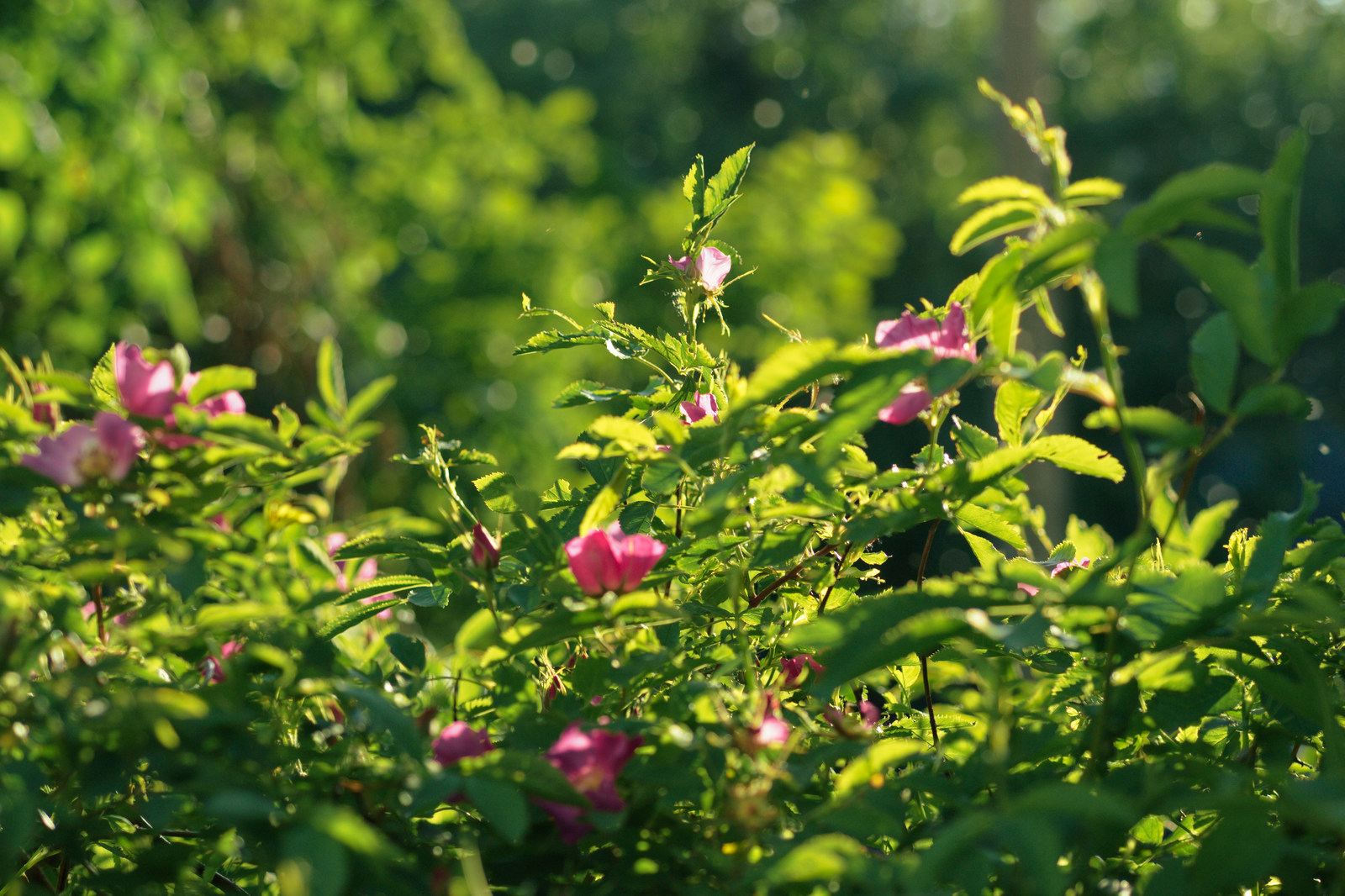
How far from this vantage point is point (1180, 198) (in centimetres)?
55

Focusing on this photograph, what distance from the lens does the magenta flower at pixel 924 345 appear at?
0.70 metres

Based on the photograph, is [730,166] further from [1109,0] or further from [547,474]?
[1109,0]

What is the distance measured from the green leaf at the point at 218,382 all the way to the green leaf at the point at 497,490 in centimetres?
19

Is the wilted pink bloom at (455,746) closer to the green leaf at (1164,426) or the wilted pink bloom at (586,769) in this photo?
the wilted pink bloom at (586,769)

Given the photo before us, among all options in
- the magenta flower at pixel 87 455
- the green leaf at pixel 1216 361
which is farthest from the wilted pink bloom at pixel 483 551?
the green leaf at pixel 1216 361

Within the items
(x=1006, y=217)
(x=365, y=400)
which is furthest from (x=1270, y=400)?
(x=365, y=400)

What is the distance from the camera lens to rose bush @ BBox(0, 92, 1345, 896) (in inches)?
21.7

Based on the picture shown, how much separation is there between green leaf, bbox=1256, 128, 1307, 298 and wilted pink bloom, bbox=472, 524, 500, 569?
494 millimetres

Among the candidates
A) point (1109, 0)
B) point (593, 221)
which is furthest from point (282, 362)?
point (1109, 0)

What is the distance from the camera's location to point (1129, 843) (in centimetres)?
71

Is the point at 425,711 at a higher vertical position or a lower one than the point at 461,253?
lower

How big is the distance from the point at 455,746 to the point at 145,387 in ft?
0.96

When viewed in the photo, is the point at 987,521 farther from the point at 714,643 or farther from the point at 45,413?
the point at 45,413

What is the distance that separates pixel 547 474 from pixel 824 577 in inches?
159
